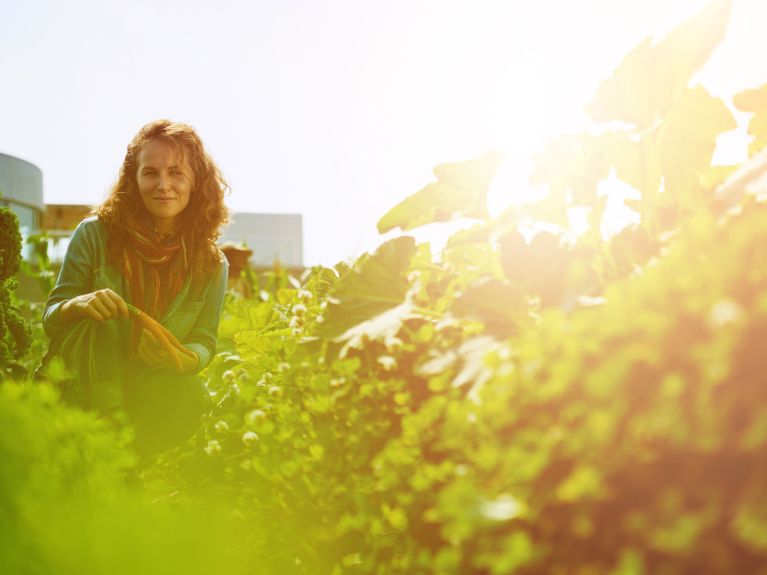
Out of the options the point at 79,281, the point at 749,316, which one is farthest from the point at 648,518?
the point at 79,281

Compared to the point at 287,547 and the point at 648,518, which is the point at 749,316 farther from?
the point at 287,547

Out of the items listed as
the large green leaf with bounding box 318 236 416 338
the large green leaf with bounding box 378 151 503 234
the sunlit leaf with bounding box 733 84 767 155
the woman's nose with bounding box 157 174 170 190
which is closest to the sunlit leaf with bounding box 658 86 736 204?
the sunlit leaf with bounding box 733 84 767 155

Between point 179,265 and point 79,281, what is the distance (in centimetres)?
36

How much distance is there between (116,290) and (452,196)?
1725 mm

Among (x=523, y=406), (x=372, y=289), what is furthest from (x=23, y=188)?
(x=523, y=406)

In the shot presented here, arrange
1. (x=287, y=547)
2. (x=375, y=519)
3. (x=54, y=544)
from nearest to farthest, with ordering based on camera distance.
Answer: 1. (x=54, y=544)
2. (x=375, y=519)
3. (x=287, y=547)

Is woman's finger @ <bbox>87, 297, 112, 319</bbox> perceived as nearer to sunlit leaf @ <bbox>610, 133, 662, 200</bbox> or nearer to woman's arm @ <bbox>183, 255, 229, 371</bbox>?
woman's arm @ <bbox>183, 255, 229, 371</bbox>

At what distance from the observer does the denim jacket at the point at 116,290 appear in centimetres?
255

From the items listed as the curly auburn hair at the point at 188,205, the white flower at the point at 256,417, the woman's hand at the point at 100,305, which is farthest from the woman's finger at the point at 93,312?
the white flower at the point at 256,417

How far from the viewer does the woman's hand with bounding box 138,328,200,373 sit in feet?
8.16

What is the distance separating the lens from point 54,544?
3.22ft

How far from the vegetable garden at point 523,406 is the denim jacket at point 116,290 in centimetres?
91

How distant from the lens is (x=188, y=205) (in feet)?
9.53

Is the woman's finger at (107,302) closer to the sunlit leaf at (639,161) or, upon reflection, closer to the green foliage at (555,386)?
the green foliage at (555,386)
